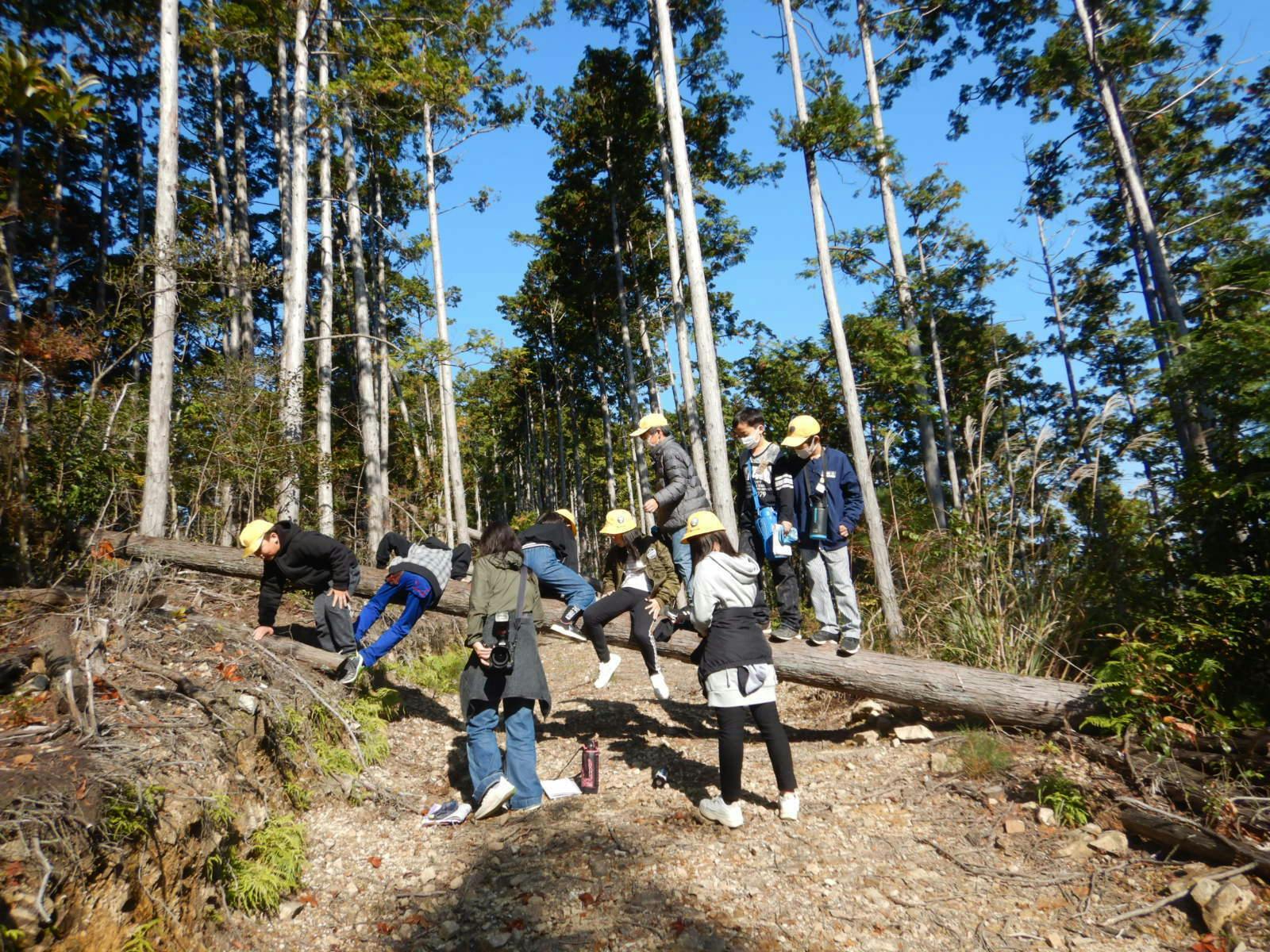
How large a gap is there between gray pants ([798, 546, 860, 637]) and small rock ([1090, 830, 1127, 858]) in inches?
81.4

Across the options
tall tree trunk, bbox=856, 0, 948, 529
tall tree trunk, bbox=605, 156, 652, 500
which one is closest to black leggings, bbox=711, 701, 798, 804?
tall tree trunk, bbox=856, 0, 948, 529

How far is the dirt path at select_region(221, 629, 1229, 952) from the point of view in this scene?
3256 millimetres

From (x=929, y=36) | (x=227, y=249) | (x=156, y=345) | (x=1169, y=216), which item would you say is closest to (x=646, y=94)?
(x=929, y=36)

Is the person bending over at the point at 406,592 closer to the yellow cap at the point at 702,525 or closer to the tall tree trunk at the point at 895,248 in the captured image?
the yellow cap at the point at 702,525

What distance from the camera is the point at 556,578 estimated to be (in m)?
6.27

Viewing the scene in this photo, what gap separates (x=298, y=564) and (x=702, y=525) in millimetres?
3752

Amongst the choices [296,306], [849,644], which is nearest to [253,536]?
[849,644]

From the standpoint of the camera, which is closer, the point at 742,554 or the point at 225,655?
the point at 742,554

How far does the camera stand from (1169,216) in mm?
16016

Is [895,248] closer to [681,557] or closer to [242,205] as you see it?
[681,557]

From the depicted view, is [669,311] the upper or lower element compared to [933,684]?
upper

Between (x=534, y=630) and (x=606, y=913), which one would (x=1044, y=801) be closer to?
(x=606, y=913)

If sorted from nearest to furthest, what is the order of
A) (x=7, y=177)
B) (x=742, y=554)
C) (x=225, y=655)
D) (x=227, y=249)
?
1. (x=742, y=554)
2. (x=225, y=655)
3. (x=7, y=177)
4. (x=227, y=249)

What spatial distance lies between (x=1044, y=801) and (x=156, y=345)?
11.7 meters
